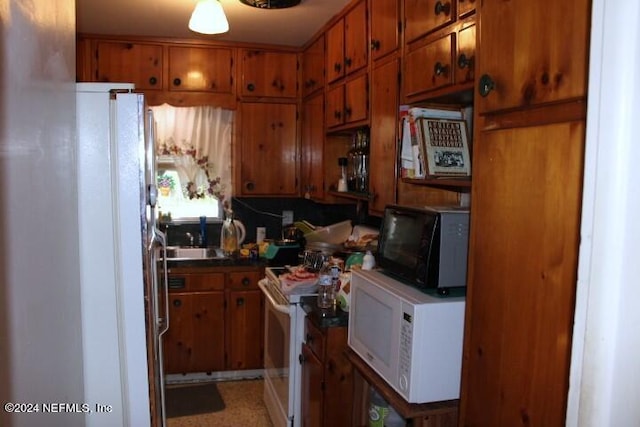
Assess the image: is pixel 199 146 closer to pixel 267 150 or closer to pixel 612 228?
pixel 267 150

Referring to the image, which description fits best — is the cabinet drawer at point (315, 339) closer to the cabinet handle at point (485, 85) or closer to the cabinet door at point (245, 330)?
the cabinet door at point (245, 330)

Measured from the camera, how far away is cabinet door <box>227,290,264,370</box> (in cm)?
355

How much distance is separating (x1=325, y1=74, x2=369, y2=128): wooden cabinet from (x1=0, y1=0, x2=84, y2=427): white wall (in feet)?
5.27

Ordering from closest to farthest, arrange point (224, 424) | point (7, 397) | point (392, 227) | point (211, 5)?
point (7, 397), point (392, 227), point (211, 5), point (224, 424)

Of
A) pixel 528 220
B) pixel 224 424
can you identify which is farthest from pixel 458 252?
pixel 224 424

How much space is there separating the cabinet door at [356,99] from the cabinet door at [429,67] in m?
0.49

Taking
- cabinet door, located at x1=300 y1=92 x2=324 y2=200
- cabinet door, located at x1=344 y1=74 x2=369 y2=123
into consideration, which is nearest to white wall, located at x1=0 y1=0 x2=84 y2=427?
cabinet door, located at x1=344 y1=74 x2=369 y2=123

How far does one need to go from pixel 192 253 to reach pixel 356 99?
1.92m

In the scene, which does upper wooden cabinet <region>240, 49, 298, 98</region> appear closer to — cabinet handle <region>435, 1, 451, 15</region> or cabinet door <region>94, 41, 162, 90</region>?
cabinet door <region>94, 41, 162, 90</region>

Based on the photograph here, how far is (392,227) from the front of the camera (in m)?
1.81

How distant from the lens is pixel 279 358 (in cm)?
277

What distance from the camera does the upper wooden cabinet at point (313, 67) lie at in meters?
3.34

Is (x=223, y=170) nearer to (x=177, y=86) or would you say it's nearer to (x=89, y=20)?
(x=177, y=86)

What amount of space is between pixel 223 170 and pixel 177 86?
0.71 meters
